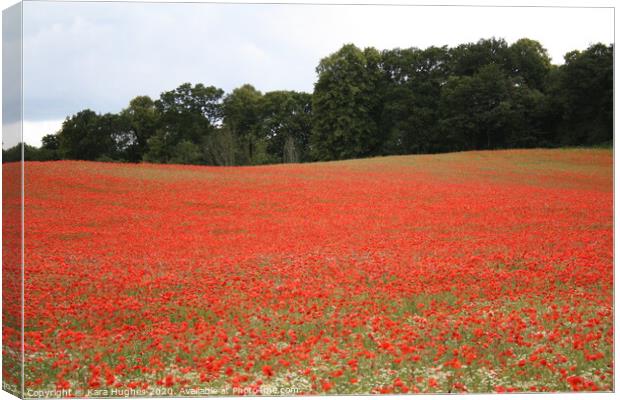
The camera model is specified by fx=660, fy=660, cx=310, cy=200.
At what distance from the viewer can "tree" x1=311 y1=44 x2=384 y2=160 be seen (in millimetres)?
8492

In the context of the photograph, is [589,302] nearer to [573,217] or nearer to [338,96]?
[573,217]

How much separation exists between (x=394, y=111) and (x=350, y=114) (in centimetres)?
59

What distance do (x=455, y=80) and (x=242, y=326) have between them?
4258mm

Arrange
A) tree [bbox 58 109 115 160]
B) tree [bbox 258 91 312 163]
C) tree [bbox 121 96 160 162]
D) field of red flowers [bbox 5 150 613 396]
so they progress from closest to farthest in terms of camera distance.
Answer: field of red flowers [bbox 5 150 613 396] < tree [bbox 58 109 115 160] < tree [bbox 121 96 160 162] < tree [bbox 258 91 312 163]

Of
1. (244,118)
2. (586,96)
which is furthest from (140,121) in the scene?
(586,96)

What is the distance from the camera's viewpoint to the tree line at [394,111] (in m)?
8.20

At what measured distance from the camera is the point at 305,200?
8.73 metres

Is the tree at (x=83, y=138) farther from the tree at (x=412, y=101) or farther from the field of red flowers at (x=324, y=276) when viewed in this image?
the tree at (x=412, y=101)

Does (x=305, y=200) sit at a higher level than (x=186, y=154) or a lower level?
lower

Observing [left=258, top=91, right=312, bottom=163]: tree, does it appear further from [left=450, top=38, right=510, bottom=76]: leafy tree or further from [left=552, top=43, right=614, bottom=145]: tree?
[left=552, top=43, right=614, bottom=145]: tree

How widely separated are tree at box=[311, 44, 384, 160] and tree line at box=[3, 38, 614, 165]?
0.01 m

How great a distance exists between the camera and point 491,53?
8.45 metres

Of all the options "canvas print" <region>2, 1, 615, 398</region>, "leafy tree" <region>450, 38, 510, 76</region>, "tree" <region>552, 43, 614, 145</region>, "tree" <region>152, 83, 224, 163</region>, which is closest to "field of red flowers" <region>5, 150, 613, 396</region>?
"canvas print" <region>2, 1, 615, 398</region>

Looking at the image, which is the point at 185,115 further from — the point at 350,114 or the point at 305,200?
the point at 350,114
